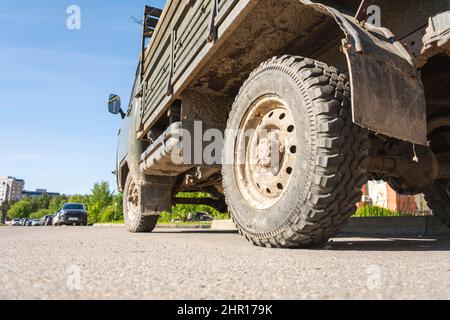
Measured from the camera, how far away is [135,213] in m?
5.83

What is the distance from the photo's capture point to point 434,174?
2.91 metres

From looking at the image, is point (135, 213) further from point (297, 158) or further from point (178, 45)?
point (297, 158)

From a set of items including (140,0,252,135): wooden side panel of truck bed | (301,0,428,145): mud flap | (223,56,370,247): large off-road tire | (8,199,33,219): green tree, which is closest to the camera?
(301,0,428,145): mud flap

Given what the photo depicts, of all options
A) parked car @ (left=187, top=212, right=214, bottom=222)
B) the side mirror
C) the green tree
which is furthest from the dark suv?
the green tree

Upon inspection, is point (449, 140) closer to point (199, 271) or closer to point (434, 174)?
point (434, 174)

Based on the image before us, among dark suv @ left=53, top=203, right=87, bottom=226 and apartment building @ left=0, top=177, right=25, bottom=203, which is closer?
dark suv @ left=53, top=203, right=87, bottom=226

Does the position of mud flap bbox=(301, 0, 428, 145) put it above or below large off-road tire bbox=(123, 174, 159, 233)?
above

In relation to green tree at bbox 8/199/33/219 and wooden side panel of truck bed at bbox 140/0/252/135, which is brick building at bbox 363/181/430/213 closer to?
wooden side panel of truck bed at bbox 140/0/252/135

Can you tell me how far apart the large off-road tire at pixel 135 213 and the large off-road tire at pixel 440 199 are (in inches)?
144

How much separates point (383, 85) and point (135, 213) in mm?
4635

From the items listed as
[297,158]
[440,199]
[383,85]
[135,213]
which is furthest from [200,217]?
[383,85]

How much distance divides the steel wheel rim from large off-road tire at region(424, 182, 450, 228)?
2.25 m

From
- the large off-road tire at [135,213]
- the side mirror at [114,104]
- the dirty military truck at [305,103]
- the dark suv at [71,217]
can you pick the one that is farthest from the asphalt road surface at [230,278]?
the dark suv at [71,217]

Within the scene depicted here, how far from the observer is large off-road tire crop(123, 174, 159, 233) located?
18.3 feet
